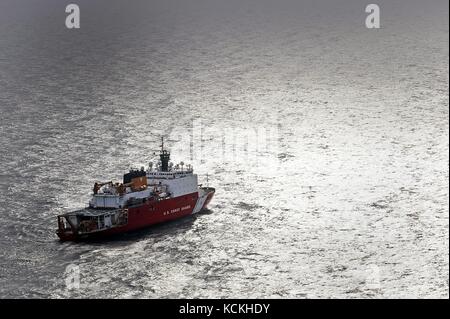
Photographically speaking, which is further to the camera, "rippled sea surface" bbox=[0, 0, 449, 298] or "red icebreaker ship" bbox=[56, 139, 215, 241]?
"red icebreaker ship" bbox=[56, 139, 215, 241]

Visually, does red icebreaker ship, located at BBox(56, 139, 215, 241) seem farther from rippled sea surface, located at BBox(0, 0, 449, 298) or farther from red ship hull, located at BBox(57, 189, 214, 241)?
rippled sea surface, located at BBox(0, 0, 449, 298)

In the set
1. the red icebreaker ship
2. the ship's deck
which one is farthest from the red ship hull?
the ship's deck

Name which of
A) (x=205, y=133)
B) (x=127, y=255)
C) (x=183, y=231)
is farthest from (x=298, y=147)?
(x=127, y=255)

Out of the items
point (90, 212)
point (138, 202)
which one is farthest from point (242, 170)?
point (90, 212)

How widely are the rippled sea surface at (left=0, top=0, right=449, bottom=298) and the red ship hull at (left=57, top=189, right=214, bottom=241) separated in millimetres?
1530

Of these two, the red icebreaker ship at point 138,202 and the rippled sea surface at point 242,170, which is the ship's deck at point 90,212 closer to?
the red icebreaker ship at point 138,202

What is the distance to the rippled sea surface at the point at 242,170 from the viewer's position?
88.0 metres

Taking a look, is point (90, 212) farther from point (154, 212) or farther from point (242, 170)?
point (242, 170)

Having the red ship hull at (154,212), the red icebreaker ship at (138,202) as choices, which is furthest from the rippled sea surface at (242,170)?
the red icebreaker ship at (138,202)

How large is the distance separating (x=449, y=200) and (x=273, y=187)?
2258 cm

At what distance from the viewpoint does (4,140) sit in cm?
13650

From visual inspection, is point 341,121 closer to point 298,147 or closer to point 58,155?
point 298,147

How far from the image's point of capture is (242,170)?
129125 millimetres

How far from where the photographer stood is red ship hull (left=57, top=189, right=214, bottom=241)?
100875 mm
